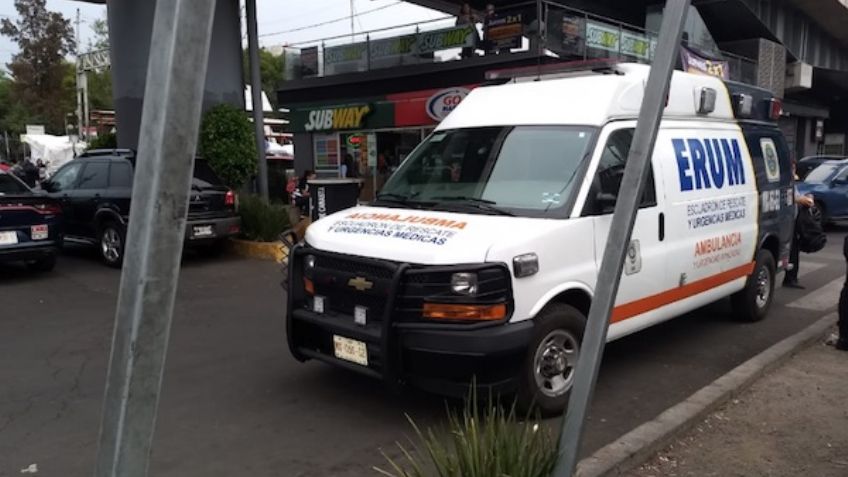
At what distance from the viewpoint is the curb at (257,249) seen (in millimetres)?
11383

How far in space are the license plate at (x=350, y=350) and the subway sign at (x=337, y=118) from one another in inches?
598

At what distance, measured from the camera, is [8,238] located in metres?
9.23

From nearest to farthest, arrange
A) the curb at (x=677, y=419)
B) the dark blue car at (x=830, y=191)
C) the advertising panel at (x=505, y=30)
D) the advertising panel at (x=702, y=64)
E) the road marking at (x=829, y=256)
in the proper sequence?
the curb at (x=677, y=419), the road marking at (x=829, y=256), the advertising panel at (x=702, y=64), the dark blue car at (x=830, y=191), the advertising panel at (x=505, y=30)

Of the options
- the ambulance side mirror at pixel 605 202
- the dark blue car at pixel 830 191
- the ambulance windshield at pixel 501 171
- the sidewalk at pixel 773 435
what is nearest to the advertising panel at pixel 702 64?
the dark blue car at pixel 830 191

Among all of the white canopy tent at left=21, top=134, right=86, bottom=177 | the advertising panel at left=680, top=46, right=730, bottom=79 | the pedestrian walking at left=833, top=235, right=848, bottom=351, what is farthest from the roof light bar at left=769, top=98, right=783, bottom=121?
the white canopy tent at left=21, top=134, right=86, bottom=177

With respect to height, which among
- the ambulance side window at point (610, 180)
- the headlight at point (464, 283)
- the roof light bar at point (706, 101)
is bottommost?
the headlight at point (464, 283)

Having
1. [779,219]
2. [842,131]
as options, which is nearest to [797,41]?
[842,131]

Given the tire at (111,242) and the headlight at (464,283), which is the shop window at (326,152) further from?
the headlight at (464,283)

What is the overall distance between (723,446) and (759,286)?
149 inches

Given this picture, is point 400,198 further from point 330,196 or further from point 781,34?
point 781,34

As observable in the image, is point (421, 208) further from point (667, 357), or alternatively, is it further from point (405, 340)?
point (667, 357)

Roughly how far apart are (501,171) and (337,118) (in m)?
15.8

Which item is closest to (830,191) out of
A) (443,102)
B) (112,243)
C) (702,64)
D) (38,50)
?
(702,64)

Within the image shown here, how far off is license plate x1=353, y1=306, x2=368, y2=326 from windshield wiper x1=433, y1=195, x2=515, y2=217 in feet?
3.39
